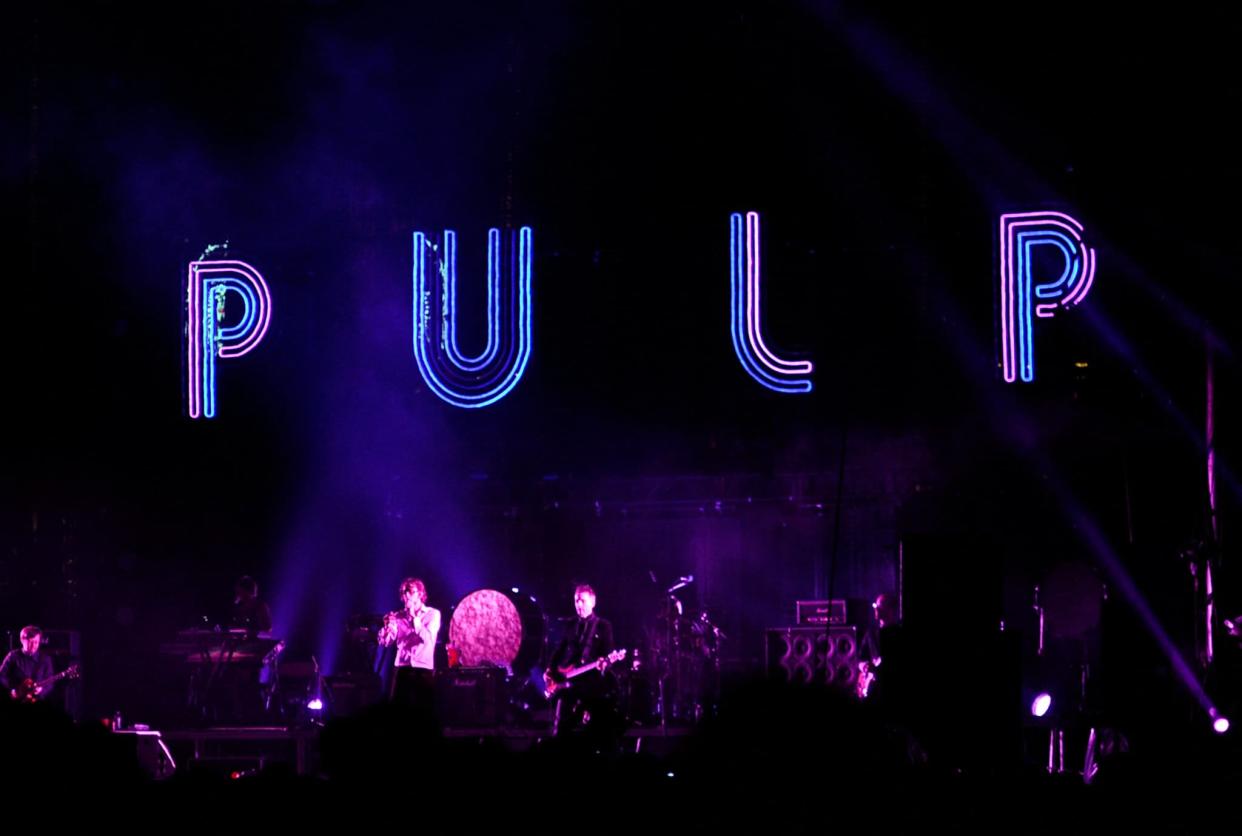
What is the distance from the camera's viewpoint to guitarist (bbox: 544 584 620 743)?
13.1 meters

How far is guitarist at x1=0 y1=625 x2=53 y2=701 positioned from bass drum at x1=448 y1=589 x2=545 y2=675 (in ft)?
13.7

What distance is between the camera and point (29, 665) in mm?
14734

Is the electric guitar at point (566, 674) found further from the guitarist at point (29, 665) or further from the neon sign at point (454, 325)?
the guitarist at point (29, 665)

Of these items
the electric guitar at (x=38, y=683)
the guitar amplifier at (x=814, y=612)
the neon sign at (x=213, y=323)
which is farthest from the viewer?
the neon sign at (x=213, y=323)

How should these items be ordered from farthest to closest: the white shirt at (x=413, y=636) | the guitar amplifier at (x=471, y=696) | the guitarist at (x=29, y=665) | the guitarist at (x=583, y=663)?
the guitar amplifier at (x=471, y=696), the guitarist at (x=29, y=665), the white shirt at (x=413, y=636), the guitarist at (x=583, y=663)

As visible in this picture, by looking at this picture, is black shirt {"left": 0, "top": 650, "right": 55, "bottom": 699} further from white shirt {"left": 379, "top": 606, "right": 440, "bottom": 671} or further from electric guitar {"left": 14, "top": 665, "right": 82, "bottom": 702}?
white shirt {"left": 379, "top": 606, "right": 440, "bottom": 671}

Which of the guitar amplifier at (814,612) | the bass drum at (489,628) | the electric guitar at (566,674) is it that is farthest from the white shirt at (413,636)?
the guitar amplifier at (814,612)

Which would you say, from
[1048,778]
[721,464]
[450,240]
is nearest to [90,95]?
[450,240]

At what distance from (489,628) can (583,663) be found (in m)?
2.96

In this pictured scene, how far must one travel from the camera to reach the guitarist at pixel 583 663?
42.9 feet

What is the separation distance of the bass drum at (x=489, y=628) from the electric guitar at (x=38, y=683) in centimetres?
391

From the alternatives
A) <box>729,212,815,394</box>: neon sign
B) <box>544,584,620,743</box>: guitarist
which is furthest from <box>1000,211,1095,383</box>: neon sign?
<box>544,584,620,743</box>: guitarist

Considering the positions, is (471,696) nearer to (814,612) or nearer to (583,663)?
(583,663)

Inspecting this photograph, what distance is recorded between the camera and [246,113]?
16.6 m
